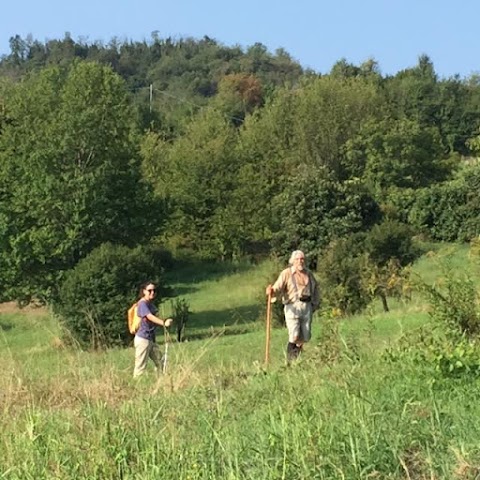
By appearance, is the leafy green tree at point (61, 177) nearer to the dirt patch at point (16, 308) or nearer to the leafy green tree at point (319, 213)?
the dirt patch at point (16, 308)

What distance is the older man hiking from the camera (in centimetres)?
1131

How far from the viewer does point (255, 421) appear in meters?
5.43

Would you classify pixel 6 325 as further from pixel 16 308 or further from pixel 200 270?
pixel 200 270

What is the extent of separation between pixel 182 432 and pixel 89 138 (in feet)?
106

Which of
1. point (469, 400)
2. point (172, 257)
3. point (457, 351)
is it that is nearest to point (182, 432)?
point (469, 400)

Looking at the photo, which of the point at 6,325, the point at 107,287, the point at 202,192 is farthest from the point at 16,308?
the point at 202,192

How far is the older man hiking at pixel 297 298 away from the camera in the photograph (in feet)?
37.1

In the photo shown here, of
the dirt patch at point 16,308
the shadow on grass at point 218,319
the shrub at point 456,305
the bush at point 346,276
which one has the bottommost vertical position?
the shadow on grass at point 218,319

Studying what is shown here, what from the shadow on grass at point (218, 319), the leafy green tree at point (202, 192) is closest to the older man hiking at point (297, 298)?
the shadow on grass at point (218, 319)

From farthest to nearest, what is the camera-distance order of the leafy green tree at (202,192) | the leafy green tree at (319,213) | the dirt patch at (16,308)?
the leafy green tree at (202,192)
the leafy green tree at (319,213)
the dirt patch at (16,308)

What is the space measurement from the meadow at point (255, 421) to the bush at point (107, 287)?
19.7m

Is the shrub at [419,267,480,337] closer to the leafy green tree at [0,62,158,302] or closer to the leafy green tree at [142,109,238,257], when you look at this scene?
the leafy green tree at [0,62,158,302]

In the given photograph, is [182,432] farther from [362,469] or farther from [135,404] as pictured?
[362,469]

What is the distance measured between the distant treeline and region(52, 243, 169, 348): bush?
5.36m
